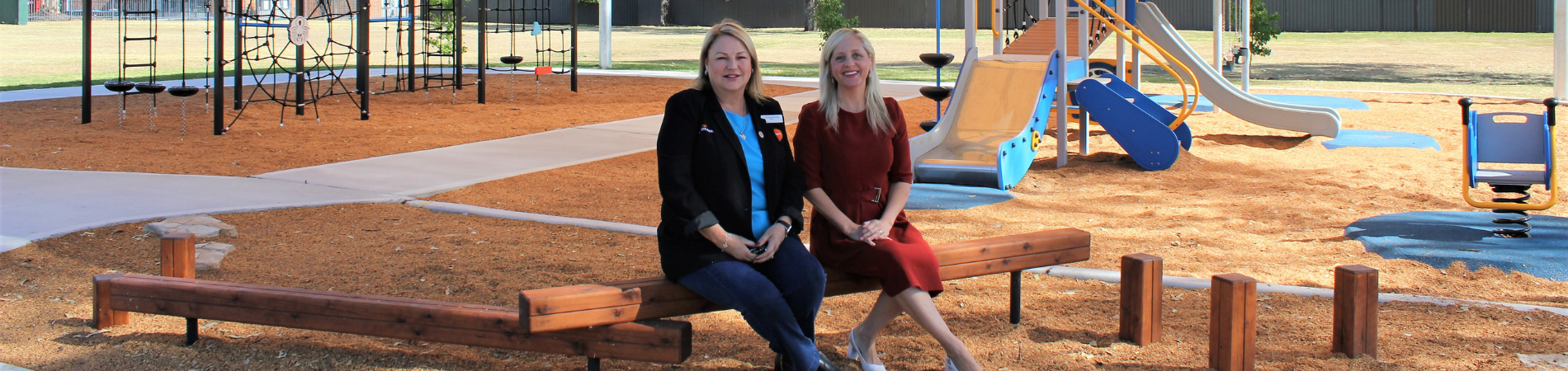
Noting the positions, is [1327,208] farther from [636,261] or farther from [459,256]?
[459,256]

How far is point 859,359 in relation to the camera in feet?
12.3

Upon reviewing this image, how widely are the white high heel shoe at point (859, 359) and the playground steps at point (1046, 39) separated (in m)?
Result: 6.62

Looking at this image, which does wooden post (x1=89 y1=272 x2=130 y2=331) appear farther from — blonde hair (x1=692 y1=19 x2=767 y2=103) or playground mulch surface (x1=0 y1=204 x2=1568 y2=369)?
blonde hair (x1=692 y1=19 x2=767 y2=103)

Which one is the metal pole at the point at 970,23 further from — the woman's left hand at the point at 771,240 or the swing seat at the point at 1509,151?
the woman's left hand at the point at 771,240

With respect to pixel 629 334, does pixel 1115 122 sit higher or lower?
higher

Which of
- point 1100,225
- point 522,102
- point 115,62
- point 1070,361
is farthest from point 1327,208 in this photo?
point 115,62

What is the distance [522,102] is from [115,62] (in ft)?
32.3

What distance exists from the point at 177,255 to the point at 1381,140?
31.2 feet

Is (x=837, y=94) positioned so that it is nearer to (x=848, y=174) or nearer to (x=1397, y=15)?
(x=848, y=174)

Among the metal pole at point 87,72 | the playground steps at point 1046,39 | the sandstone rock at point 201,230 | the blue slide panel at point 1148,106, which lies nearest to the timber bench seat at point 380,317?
the sandstone rock at point 201,230

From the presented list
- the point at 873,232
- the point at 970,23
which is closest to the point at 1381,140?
the point at 970,23

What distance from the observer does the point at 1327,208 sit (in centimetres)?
680

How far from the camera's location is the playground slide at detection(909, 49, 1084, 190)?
25.4 feet

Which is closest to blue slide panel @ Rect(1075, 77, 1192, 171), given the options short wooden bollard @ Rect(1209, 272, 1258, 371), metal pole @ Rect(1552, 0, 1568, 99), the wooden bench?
the wooden bench
